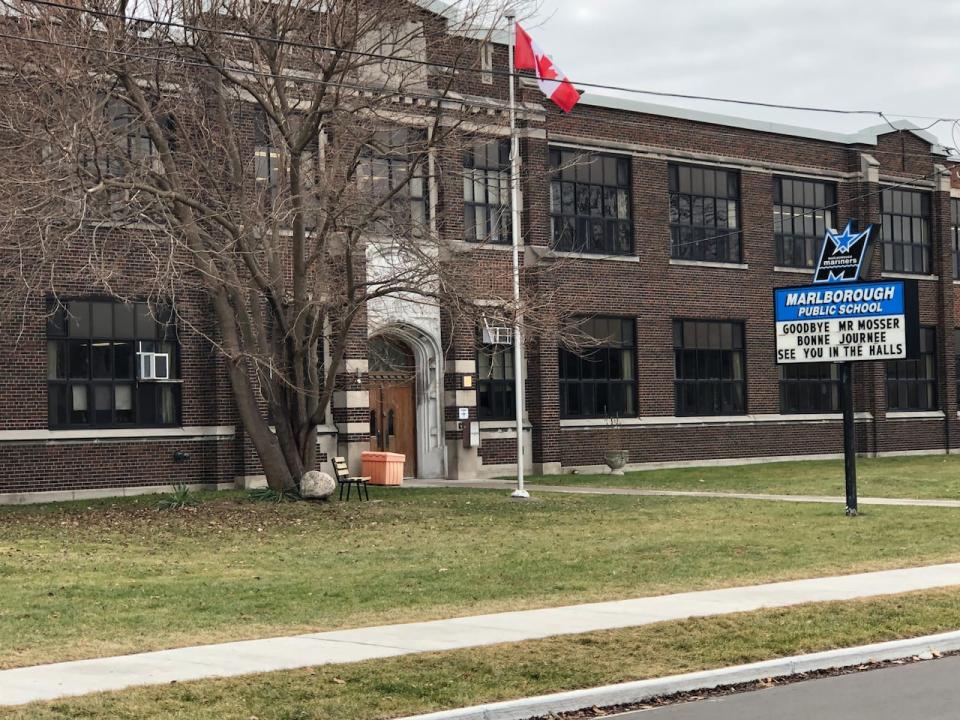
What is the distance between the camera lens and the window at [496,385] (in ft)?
120

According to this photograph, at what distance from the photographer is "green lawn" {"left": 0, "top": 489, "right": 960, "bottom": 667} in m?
13.2

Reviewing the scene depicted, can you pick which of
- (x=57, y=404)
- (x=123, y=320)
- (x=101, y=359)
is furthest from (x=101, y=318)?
(x=57, y=404)

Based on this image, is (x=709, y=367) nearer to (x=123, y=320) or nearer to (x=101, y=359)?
(x=123, y=320)

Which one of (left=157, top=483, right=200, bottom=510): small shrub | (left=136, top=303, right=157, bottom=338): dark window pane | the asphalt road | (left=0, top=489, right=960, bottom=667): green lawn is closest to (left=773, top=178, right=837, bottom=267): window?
(left=0, top=489, right=960, bottom=667): green lawn

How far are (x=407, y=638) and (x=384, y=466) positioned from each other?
70.0ft

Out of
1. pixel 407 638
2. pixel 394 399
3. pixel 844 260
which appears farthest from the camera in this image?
pixel 394 399

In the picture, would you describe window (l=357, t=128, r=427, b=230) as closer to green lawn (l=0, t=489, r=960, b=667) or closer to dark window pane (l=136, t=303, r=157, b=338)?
green lawn (l=0, t=489, r=960, b=667)

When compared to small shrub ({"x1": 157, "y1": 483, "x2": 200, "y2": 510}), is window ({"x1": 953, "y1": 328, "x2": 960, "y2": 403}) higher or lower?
higher

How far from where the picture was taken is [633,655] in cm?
1085

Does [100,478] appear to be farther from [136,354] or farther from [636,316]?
[636,316]

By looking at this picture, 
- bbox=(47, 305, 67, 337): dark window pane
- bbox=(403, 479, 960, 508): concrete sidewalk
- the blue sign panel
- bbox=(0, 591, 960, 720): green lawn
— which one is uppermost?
bbox=(47, 305, 67, 337): dark window pane

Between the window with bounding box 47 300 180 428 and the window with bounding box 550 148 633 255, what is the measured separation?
11.6 metres

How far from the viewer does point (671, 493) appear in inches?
1176

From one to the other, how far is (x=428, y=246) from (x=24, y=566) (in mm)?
11151
